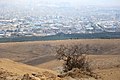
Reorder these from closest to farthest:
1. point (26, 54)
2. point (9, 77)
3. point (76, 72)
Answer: point (9, 77) < point (76, 72) < point (26, 54)

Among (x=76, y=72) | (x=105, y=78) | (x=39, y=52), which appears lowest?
(x=39, y=52)

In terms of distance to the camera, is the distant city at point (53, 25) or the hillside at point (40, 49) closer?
the hillside at point (40, 49)

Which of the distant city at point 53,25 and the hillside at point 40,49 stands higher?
the hillside at point 40,49

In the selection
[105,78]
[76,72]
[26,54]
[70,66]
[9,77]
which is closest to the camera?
[9,77]

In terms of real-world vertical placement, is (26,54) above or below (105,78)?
below

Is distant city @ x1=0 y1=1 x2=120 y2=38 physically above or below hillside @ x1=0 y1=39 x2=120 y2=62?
below

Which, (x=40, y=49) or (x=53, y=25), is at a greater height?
(x=40, y=49)

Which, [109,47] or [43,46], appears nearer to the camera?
[109,47]

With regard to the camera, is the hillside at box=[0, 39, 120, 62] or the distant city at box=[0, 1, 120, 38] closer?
the hillside at box=[0, 39, 120, 62]

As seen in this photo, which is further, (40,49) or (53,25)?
(53,25)

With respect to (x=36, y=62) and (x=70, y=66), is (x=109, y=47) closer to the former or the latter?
(x=36, y=62)

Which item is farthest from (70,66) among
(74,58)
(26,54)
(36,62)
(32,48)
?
(32,48)
